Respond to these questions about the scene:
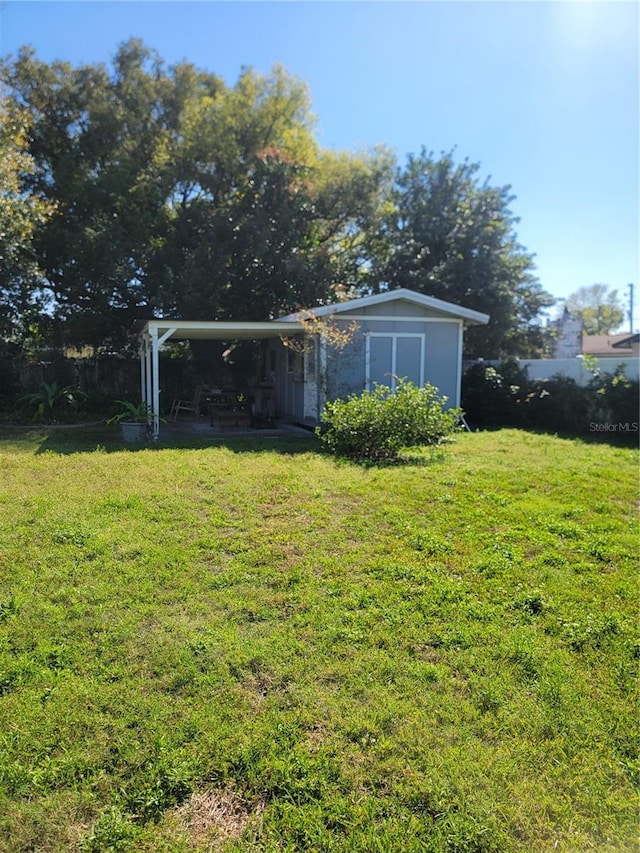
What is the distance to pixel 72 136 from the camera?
57.0ft

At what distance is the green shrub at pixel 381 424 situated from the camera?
753cm

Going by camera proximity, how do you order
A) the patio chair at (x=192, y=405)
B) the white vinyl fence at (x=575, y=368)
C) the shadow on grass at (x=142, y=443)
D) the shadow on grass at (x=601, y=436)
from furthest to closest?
the patio chair at (x=192, y=405) < the white vinyl fence at (x=575, y=368) < the shadow on grass at (x=601, y=436) < the shadow on grass at (x=142, y=443)

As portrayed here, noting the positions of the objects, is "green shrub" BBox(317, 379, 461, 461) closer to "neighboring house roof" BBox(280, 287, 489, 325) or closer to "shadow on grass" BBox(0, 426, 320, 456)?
"shadow on grass" BBox(0, 426, 320, 456)

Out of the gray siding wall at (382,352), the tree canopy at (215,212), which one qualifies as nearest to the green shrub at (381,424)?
the gray siding wall at (382,352)

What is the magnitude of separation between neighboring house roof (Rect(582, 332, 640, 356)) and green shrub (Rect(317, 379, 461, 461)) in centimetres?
2008

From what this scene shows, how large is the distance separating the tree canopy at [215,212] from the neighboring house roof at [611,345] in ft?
22.2

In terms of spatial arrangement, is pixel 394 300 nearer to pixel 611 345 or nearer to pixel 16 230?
pixel 16 230

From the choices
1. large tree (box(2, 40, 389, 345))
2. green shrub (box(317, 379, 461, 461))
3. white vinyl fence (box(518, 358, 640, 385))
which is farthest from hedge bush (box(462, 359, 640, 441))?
large tree (box(2, 40, 389, 345))

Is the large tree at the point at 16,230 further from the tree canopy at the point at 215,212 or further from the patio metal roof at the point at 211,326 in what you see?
the patio metal roof at the point at 211,326

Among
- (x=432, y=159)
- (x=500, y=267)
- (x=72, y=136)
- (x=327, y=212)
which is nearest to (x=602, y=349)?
(x=500, y=267)

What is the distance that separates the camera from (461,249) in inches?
733

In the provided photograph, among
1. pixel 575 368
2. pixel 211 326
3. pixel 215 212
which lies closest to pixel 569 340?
pixel 575 368

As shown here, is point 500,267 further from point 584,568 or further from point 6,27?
point 584,568

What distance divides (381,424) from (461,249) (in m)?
13.2
